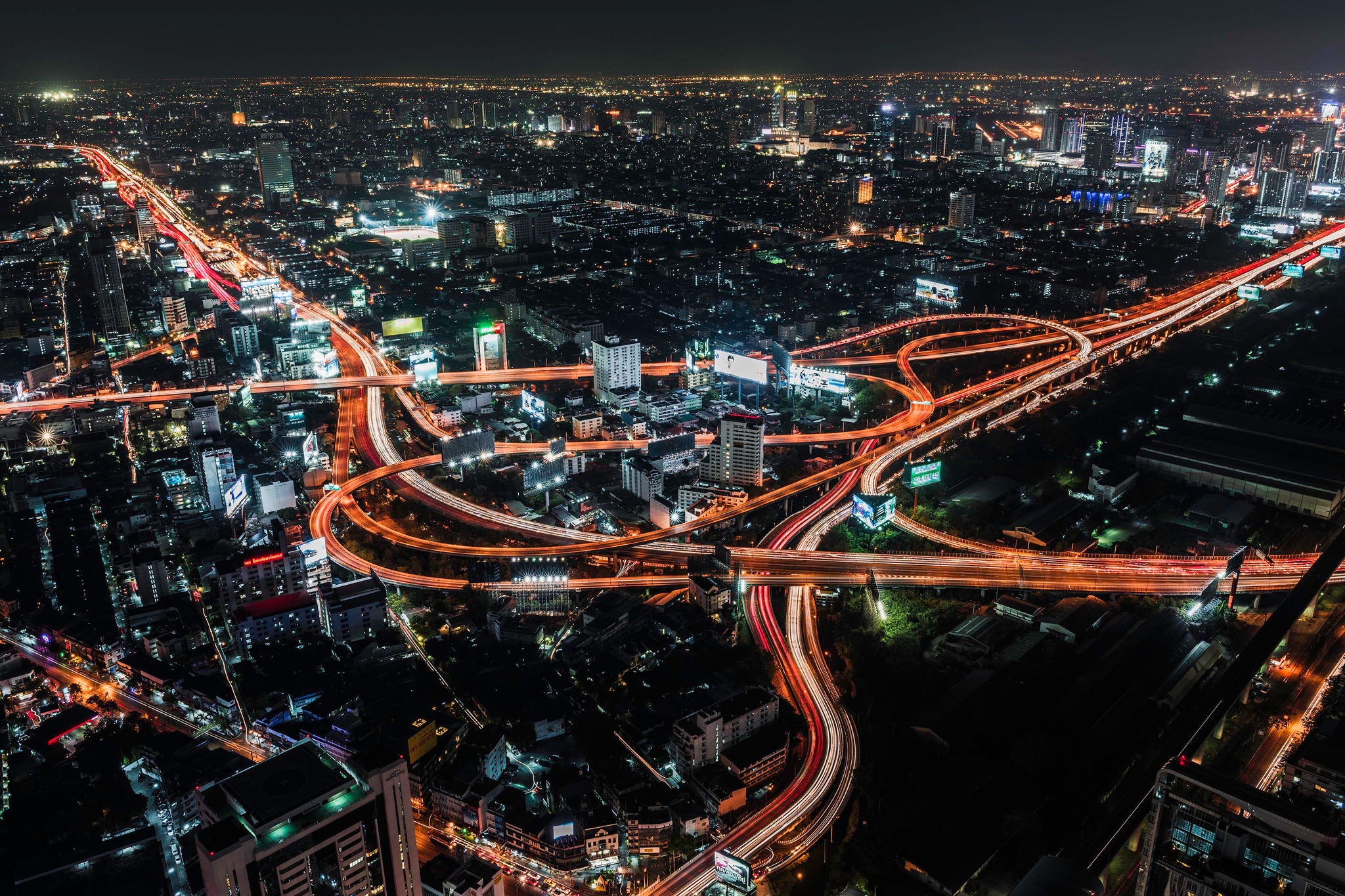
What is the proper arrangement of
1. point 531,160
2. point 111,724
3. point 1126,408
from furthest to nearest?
point 531,160, point 1126,408, point 111,724

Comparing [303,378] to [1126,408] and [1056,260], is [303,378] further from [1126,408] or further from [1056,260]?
[1056,260]

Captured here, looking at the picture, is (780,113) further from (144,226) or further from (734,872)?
(734,872)

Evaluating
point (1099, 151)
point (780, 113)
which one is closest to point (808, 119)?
point (780, 113)

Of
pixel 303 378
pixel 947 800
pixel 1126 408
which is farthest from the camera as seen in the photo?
pixel 303 378

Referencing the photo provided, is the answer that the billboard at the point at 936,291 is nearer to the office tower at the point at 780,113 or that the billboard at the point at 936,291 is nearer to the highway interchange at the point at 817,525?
the highway interchange at the point at 817,525

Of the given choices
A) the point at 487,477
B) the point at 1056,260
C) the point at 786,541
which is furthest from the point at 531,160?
the point at 786,541

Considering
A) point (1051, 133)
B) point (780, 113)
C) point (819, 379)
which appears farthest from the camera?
point (780, 113)
